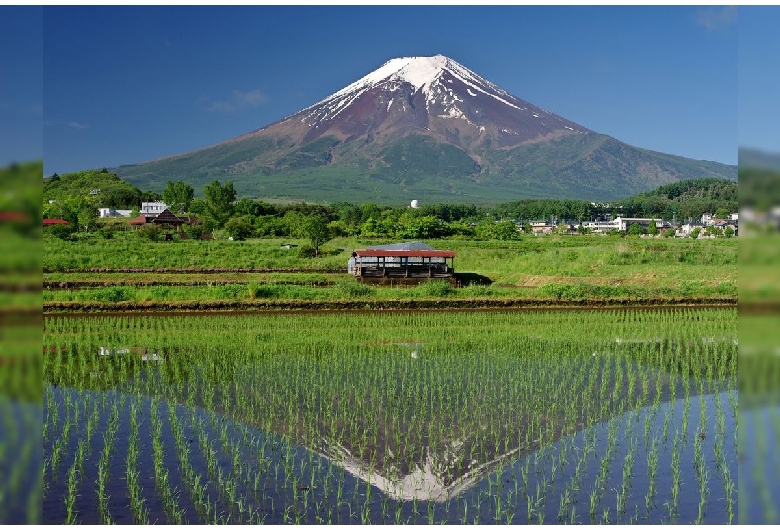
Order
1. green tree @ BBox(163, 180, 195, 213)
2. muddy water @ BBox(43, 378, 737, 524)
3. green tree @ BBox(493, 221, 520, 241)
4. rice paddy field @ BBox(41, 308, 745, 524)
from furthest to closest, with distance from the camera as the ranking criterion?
1. green tree @ BBox(163, 180, 195, 213)
2. green tree @ BBox(493, 221, 520, 241)
3. rice paddy field @ BBox(41, 308, 745, 524)
4. muddy water @ BBox(43, 378, 737, 524)

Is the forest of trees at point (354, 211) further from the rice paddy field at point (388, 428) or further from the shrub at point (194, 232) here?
the rice paddy field at point (388, 428)

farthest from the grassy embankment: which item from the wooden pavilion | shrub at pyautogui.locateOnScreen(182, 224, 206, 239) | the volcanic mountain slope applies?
the volcanic mountain slope

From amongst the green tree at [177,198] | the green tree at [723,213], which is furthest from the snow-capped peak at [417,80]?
the green tree at [177,198]

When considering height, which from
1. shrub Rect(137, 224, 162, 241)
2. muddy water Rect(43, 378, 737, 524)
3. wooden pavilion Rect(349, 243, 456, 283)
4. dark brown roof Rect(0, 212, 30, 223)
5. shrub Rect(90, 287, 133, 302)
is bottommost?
muddy water Rect(43, 378, 737, 524)

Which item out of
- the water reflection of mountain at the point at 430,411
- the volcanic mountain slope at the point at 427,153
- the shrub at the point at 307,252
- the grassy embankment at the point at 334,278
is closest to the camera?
the water reflection of mountain at the point at 430,411

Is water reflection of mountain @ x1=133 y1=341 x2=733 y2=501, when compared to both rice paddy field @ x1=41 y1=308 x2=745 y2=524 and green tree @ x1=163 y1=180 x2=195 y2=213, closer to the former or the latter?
rice paddy field @ x1=41 y1=308 x2=745 y2=524

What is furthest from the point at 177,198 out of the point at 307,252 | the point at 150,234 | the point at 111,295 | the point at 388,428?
the point at 388,428
